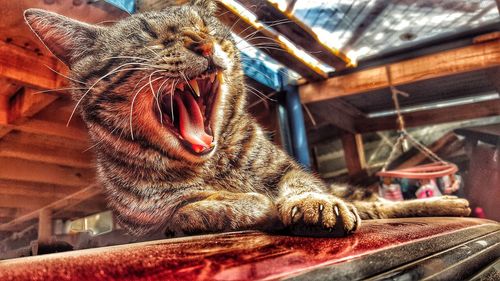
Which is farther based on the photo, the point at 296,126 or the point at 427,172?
the point at 427,172

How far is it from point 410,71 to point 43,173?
120 cm

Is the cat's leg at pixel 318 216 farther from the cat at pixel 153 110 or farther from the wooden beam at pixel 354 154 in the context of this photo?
the wooden beam at pixel 354 154

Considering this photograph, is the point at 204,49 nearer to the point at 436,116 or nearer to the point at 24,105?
the point at 24,105

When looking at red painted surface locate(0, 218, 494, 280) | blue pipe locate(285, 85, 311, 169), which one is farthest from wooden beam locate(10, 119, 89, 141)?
blue pipe locate(285, 85, 311, 169)

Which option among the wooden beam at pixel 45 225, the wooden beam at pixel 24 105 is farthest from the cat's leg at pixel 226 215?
the wooden beam at pixel 24 105

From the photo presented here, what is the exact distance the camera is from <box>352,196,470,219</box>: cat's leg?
3.32 feet

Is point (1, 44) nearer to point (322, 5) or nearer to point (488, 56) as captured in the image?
point (322, 5)

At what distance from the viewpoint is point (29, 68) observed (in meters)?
0.67

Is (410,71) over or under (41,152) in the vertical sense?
over

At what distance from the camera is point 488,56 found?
4.08 ft

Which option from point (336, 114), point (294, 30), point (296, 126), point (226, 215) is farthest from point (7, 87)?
point (336, 114)

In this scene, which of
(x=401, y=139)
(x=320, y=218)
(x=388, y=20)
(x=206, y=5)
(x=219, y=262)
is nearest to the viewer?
(x=219, y=262)

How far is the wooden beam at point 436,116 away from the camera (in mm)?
1355

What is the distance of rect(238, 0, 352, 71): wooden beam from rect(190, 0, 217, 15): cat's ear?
0.07 m
